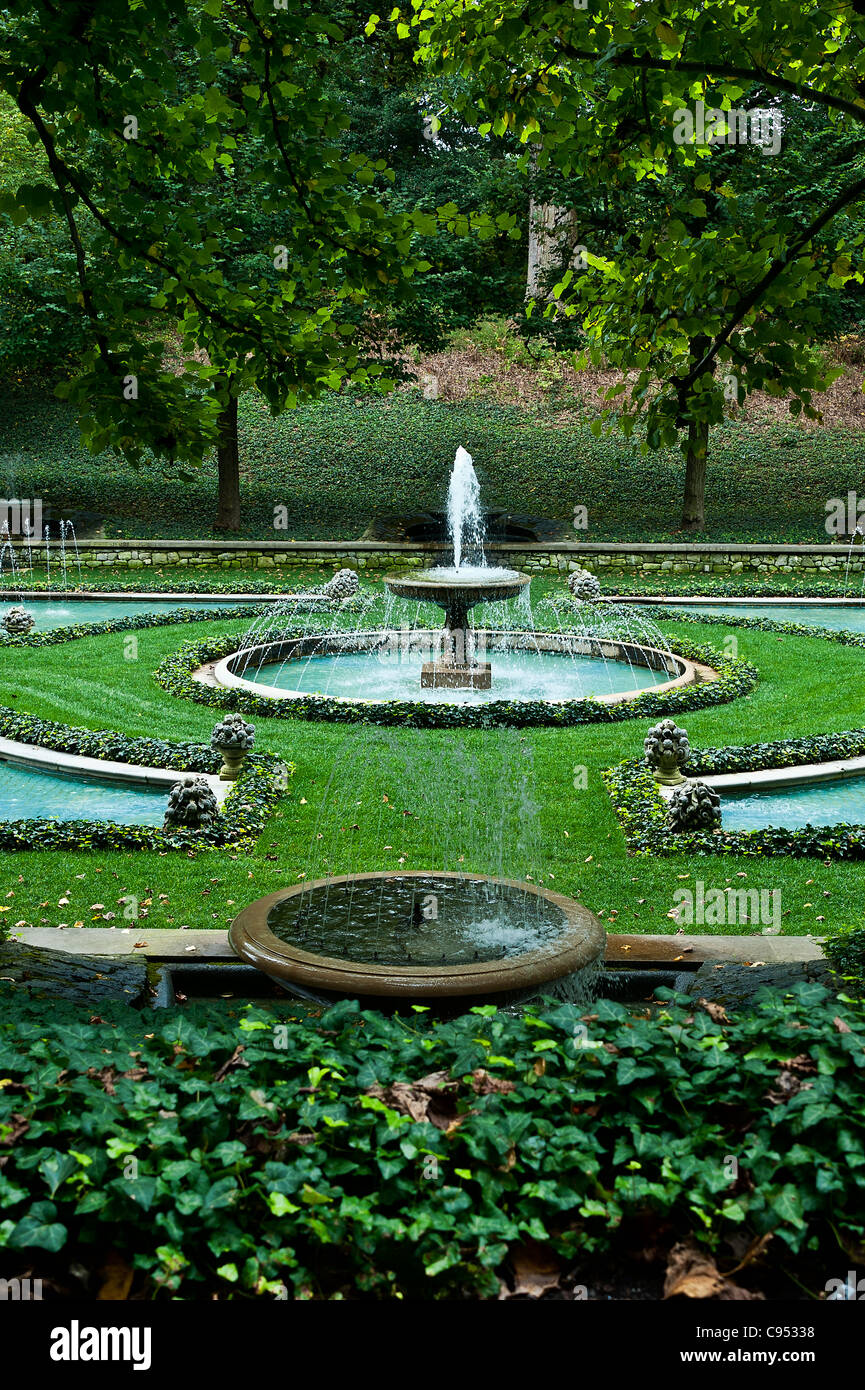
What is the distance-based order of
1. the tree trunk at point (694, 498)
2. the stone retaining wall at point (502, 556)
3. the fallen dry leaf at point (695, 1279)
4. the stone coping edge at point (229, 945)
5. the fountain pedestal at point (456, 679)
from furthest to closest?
the tree trunk at point (694, 498), the stone retaining wall at point (502, 556), the fountain pedestal at point (456, 679), the stone coping edge at point (229, 945), the fallen dry leaf at point (695, 1279)

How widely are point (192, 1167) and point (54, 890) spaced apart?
4.95 meters

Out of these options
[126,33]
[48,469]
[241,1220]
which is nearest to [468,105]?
[126,33]

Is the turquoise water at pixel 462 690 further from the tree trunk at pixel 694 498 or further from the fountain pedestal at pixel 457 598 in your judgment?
the tree trunk at pixel 694 498

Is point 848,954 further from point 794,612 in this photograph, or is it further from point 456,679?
point 794,612

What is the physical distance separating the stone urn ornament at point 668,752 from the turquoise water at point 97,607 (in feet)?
36.9

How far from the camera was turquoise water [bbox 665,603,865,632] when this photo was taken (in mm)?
19406

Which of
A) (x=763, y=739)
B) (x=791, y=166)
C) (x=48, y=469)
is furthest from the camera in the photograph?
(x=48, y=469)

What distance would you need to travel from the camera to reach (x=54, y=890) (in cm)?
752

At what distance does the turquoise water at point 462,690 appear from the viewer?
45.7 ft

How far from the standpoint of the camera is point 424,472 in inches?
1216

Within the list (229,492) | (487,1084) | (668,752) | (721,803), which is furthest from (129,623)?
(487,1084)

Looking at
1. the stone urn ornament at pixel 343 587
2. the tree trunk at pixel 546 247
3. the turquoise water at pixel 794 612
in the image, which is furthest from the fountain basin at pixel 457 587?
the tree trunk at pixel 546 247

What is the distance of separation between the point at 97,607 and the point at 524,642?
337 inches
